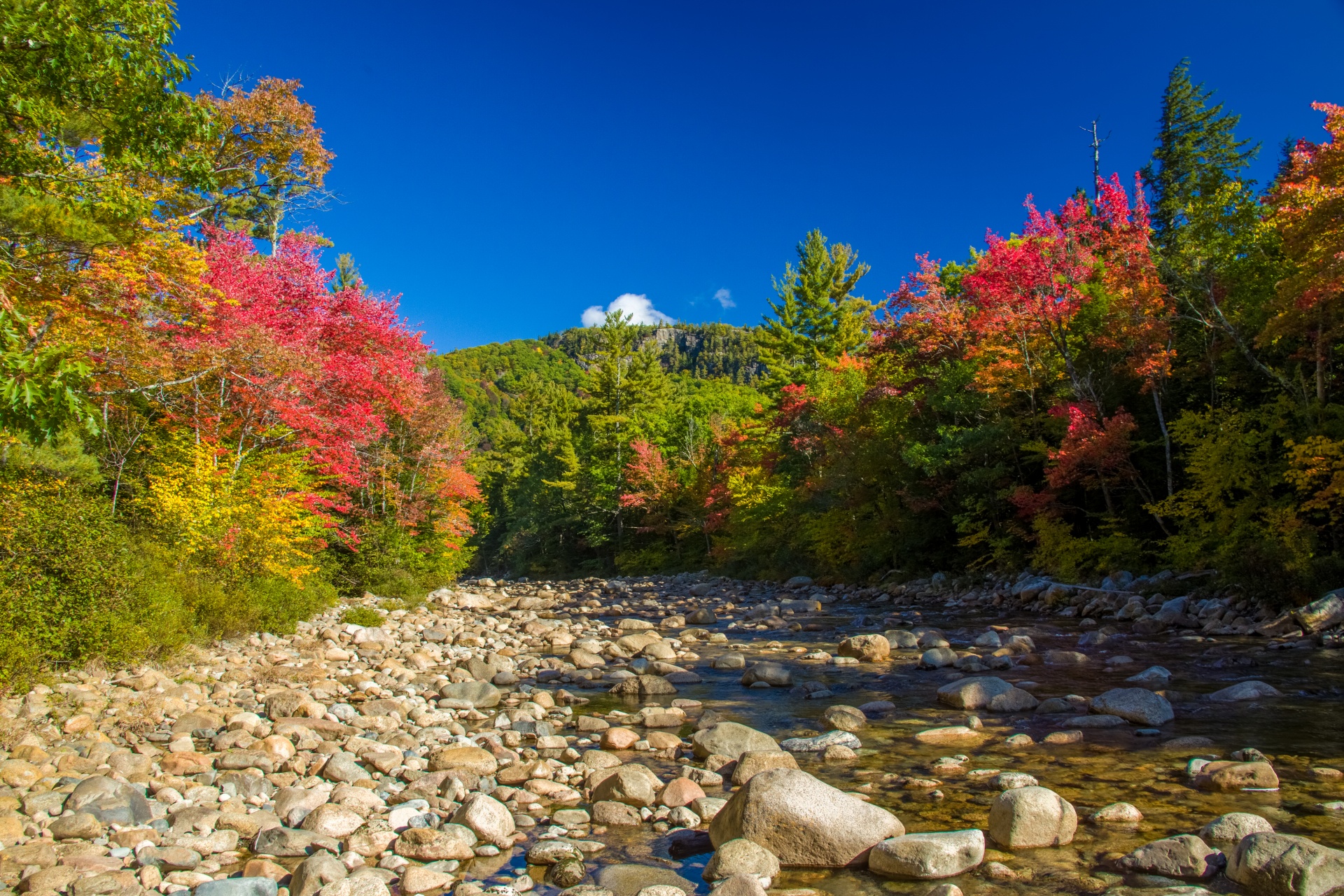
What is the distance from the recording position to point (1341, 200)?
440 inches

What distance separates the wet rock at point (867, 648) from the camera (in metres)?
Result: 11.2

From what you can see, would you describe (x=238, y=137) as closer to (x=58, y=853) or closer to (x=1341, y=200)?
(x=58, y=853)

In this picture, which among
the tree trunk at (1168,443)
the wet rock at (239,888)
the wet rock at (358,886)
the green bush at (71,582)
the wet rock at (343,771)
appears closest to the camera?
the wet rock at (239,888)

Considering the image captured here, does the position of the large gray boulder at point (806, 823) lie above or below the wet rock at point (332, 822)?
above

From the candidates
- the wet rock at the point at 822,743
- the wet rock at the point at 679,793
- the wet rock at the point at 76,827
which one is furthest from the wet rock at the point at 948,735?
the wet rock at the point at 76,827

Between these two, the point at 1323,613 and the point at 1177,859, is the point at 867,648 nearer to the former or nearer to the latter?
the point at 1323,613

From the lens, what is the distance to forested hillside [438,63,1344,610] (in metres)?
12.3

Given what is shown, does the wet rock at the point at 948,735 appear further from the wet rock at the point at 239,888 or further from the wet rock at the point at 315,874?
the wet rock at the point at 239,888

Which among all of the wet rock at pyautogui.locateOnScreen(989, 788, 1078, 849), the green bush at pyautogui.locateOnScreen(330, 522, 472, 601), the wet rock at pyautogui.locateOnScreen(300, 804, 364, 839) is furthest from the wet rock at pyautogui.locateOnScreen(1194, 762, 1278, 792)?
the green bush at pyautogui.locateOnScreen(330, 522, 472, 601)

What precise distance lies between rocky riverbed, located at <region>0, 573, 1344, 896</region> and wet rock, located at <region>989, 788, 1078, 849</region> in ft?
0.06

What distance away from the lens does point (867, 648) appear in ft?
37.1

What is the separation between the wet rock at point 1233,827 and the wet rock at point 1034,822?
715 mm

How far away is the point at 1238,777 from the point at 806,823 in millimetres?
3264

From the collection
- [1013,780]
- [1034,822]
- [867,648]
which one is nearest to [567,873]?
[1034,822]
